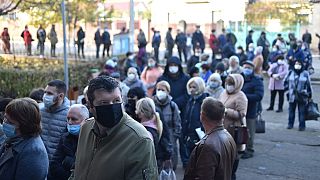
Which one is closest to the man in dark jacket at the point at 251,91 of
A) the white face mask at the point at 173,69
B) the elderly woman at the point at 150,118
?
the white face mask at the point at 173,69

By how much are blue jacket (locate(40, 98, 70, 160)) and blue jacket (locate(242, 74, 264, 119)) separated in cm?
411

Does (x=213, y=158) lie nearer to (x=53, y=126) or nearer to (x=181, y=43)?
(x=53, y=126)

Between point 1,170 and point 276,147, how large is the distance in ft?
23.7

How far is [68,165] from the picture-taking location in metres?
4.50

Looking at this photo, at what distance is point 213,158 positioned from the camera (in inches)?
166

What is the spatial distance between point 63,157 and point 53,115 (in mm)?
931

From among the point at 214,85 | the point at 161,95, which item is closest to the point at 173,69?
the point at 214,85

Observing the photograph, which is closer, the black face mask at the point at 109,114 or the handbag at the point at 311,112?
the black face mask at the point at 109,114

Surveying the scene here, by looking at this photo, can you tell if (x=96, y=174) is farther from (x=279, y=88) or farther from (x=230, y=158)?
(x=279, y=88)

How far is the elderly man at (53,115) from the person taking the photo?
529 centimetres

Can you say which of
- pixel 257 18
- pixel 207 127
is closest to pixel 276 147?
pixel 207 127

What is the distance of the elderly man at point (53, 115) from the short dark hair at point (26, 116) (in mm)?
1337

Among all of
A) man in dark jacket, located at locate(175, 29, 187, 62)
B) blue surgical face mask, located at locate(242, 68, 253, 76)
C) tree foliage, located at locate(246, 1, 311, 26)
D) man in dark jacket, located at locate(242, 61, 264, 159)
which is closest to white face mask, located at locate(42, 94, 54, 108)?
man in dark jacket, located at locate(242, 61, 264, 159)

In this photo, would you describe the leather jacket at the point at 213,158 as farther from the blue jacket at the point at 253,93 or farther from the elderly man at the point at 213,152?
the blue jacket at the point at 253,93
